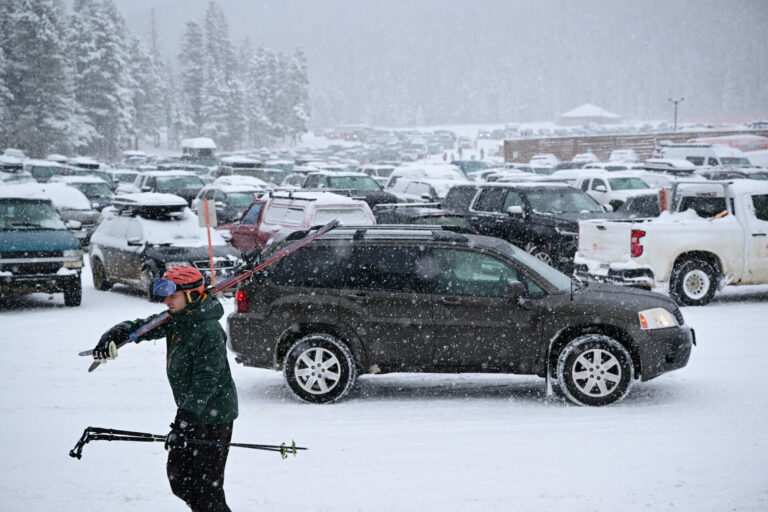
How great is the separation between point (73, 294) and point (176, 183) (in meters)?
18.2

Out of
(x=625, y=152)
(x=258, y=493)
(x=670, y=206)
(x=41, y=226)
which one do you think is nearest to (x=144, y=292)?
(x=41, y=226)

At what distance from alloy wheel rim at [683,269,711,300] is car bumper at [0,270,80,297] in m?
10.7

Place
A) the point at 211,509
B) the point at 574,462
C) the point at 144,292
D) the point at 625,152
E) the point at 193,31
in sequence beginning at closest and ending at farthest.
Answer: the point at 211,509, the point at 574,462, the point at 144,292, the point at 625,152, the point at 193,31

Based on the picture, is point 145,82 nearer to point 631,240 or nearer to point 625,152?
point 625,152

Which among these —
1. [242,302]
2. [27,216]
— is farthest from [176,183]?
[242,302]

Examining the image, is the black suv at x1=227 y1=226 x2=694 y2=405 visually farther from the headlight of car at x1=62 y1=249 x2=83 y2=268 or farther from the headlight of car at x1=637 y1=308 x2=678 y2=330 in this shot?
the headlight of car at x1=62 y1=249 x2=83 y2=268

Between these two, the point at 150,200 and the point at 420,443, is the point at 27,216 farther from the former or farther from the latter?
the point at 420,443

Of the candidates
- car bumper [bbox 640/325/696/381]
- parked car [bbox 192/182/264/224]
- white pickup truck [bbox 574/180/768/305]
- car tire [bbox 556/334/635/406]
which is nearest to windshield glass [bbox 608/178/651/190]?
parked car [bbox 192/182/264/224]

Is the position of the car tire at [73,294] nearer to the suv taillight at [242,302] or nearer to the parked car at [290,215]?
the parked car at [290,215]

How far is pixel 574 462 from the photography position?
736cm

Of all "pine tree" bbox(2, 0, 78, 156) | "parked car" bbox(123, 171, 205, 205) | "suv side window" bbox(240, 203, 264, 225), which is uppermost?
"pine tree" bbox(2, 0, 78, 156)

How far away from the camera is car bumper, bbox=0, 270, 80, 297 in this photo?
1512 centimetres

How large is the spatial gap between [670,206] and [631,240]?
1883 millimetres

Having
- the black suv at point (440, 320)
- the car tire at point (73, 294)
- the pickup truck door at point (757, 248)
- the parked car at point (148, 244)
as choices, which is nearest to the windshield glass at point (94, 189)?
the parked car at point (148, 244)
